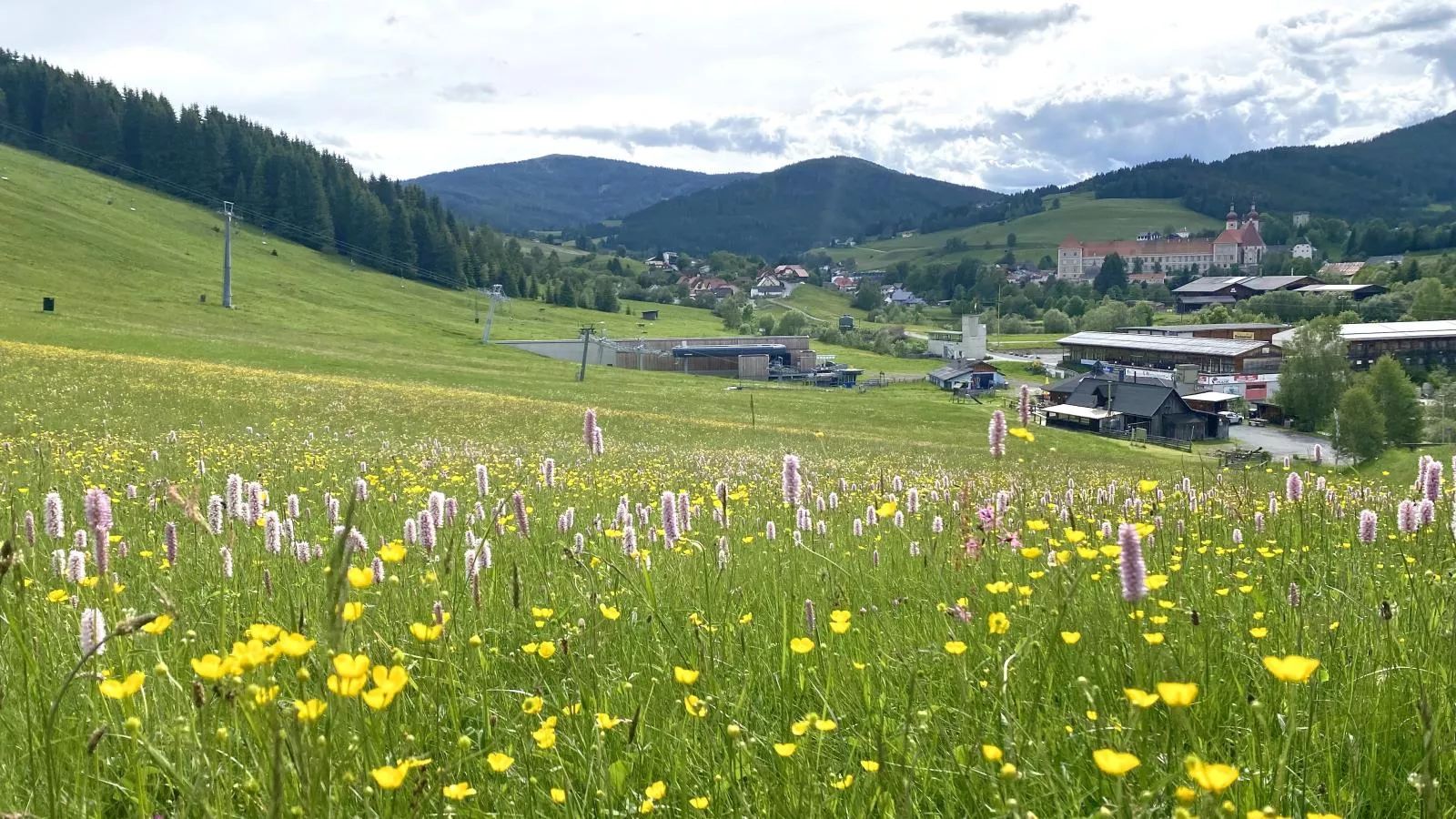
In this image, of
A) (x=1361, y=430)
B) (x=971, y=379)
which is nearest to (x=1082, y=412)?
(x=1361, y=430)

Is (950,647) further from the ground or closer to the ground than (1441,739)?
further from the ground

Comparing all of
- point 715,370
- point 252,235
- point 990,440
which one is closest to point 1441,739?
point 990,440

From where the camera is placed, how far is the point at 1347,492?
8859 mm

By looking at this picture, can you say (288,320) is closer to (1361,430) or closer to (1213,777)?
(1361,430)

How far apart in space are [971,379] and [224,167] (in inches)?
4557

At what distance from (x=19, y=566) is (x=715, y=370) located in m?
118

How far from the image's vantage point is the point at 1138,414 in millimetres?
85188

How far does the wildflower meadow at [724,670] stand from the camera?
243 cm

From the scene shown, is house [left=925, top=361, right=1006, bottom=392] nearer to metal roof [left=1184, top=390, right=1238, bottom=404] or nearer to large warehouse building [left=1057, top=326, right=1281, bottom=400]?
large warehouse building [left=1057, top=326, right=1281, bottom=400]

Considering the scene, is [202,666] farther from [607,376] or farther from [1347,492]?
[607,376]

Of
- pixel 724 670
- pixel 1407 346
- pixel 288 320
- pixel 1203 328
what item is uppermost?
pixel 1203 328

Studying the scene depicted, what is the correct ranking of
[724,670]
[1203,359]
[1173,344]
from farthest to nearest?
[1173,344]
[1203,359]
[724,670]

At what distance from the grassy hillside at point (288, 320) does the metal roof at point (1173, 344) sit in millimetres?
25704

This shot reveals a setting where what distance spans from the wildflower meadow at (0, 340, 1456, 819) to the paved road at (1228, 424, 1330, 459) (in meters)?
78.8
